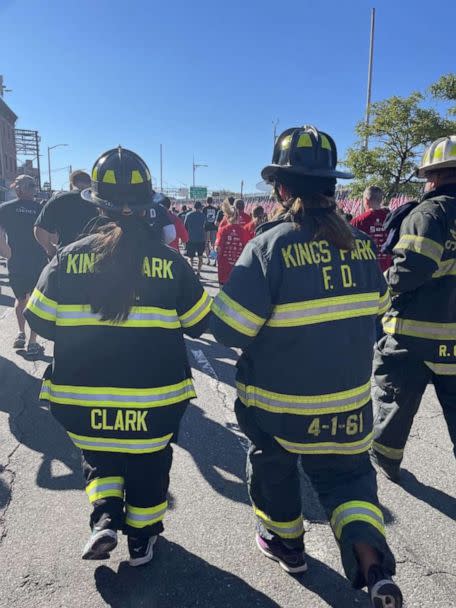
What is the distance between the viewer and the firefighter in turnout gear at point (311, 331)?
1880mm

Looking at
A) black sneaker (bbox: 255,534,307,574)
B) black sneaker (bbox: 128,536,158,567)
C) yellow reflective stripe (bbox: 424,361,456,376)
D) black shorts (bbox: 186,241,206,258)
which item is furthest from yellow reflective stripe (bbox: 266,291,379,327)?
black shorts (bbox: 186,241,206,258)

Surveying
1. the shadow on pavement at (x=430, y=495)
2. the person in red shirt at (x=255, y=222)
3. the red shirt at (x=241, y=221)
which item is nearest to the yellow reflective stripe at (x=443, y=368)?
the shadow on pavement at (x=430, y=495)

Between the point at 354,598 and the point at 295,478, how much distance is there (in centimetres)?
64

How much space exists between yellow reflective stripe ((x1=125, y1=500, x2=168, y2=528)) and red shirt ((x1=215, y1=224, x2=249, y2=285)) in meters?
4.94

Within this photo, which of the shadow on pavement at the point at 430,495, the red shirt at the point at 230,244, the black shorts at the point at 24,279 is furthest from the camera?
the red shirt at the point at 230,244

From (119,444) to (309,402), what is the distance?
950 millimetres

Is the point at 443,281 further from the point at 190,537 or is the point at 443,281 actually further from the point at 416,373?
the point at 190,537

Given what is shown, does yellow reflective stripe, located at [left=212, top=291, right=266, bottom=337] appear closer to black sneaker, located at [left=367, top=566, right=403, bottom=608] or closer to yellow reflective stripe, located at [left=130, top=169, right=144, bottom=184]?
yellow reflective stripe, located at [left=130, top=169, right=144, bottom=184]

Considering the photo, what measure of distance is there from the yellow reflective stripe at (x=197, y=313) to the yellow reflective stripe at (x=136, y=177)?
654 millimetres

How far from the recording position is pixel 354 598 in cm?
216

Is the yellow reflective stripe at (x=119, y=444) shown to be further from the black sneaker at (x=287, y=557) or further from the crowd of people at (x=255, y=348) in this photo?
the black sneaker at (x=287, y=557)

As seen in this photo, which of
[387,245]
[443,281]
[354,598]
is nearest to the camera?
[354,598]

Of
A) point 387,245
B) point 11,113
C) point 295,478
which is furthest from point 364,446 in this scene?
point 11,113

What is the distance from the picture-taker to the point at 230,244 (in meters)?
7.05
